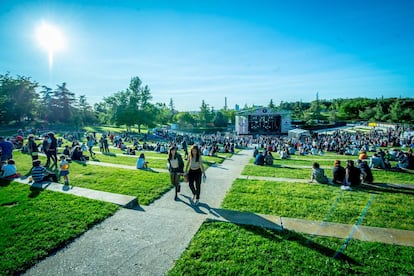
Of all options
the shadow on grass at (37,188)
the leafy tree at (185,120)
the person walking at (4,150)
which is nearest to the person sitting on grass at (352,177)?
the shadow on grass at (37,188)

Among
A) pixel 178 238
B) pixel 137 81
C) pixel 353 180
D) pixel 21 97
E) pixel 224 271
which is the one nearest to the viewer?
pixel 224 271

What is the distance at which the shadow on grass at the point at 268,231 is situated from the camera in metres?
3.40

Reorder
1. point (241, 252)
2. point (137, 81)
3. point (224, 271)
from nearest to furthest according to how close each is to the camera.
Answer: point (224, 271), point (241, 252), point (137, 81)

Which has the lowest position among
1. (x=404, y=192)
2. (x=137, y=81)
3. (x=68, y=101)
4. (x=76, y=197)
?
(x=404, y=192)

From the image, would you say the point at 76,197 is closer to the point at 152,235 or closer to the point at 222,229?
the point at 152,235

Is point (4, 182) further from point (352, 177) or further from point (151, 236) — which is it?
point (352, 177)

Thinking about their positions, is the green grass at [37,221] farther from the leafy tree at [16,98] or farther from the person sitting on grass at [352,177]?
the leafy tree at [16,98]

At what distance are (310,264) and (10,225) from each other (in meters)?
5.62

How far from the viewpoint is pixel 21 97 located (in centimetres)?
4622

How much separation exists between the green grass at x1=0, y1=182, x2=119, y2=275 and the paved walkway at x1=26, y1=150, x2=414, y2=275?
0.21 metres

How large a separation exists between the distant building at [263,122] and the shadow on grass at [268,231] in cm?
4749

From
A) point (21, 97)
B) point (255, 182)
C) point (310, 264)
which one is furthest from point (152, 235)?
point (21, 97)

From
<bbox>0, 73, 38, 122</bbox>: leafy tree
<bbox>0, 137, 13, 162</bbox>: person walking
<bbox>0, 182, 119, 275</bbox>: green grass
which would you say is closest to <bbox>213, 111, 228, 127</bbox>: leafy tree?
<bbox>0, 73, 38, 122</bbox>: leafy tree

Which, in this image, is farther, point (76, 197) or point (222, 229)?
point (76, 197)
